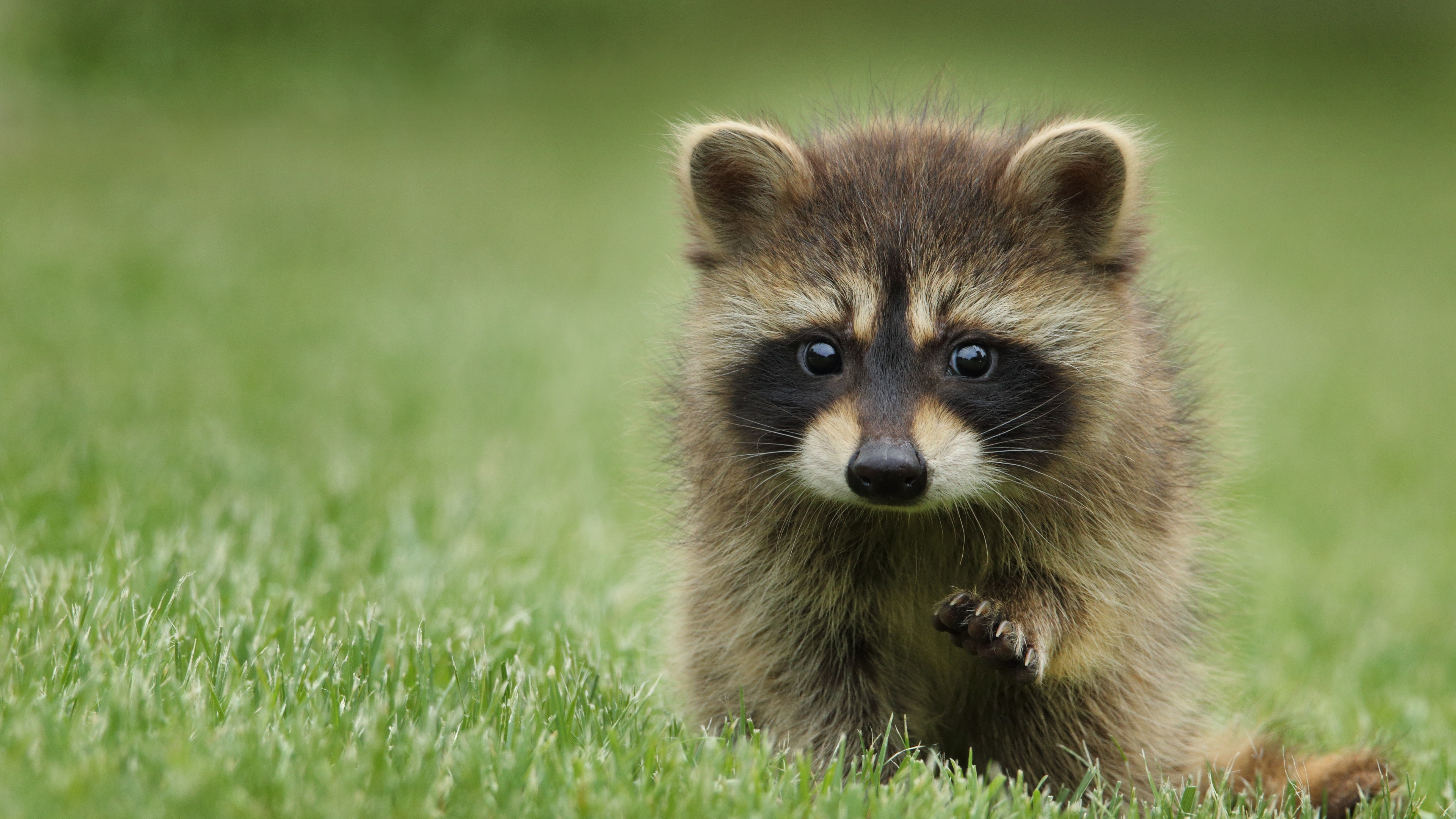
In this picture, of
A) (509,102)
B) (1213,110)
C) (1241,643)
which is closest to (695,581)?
(1241,643)

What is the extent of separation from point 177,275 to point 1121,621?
27.0 ft

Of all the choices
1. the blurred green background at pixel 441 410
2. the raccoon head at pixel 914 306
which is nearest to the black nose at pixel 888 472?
the raccoon head at pixel 914 306

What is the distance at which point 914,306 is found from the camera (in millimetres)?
3018

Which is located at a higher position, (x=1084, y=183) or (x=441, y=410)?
(x=1084, y=183)

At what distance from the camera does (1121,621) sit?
3.30 metres

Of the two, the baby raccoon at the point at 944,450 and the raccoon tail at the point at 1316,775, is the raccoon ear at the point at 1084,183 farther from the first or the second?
the raccoon tail at the point at 1316,775

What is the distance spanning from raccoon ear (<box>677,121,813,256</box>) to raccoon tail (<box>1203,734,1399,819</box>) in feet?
5.62

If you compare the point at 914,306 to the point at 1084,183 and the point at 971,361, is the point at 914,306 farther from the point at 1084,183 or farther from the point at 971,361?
the point at 1084,183

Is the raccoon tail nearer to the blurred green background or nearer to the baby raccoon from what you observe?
the baby raccoon

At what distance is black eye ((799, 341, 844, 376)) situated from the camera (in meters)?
3.07

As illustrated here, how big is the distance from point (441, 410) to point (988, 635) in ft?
16.4

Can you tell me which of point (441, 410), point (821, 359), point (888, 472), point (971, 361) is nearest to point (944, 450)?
point (888, 472)

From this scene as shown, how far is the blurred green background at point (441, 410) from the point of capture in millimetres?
2635

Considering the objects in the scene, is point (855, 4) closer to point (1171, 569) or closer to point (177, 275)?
point (177, 275)
